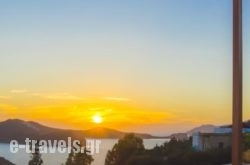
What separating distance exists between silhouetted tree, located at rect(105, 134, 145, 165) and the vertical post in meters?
0.59

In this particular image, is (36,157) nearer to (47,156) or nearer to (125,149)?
(47,156)

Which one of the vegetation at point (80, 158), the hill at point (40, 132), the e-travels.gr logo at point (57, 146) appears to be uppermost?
the hill at point (40, 132)

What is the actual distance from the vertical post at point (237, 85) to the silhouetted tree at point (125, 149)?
594 millimetres

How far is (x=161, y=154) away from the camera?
3.11m

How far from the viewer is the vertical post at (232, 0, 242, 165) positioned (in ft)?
9.65

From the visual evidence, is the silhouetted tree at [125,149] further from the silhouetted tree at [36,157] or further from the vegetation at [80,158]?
the silhouetted tree at [36,157]

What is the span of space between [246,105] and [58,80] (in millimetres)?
1228

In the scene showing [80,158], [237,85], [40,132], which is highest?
[237,85]

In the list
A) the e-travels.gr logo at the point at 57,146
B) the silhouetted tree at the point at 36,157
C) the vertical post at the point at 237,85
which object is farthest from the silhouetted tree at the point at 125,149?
the vertical post at the point at 237,85

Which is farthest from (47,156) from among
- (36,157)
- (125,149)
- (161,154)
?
(161,154)

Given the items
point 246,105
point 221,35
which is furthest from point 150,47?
point 246,105

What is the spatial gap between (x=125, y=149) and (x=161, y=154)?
0.24 m

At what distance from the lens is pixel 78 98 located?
310 cm

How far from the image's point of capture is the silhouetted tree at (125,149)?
10.0ft
